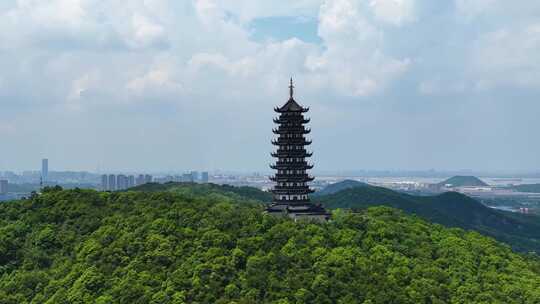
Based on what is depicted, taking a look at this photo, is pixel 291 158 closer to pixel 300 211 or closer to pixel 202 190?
pixel 300 211

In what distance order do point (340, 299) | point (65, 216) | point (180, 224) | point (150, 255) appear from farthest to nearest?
1. point (65, 216)
2. point (180, 224)
3. point (150, 255)
4. point (340, 299)

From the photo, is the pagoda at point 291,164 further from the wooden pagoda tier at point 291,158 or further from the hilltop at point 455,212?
the hilltop at point 455,212

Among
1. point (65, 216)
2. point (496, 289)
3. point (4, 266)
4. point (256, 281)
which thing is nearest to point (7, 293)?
point (4, 266)

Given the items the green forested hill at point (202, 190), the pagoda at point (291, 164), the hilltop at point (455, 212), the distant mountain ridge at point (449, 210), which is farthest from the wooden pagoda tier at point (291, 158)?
the hilltop at point (455, 212)

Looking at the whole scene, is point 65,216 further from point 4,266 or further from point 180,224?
point 180,224

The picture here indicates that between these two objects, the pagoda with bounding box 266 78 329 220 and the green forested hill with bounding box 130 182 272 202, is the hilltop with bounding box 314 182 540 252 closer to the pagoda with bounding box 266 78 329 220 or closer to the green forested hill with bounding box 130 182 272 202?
the green forested hill with bounding box 130 182 272 202
